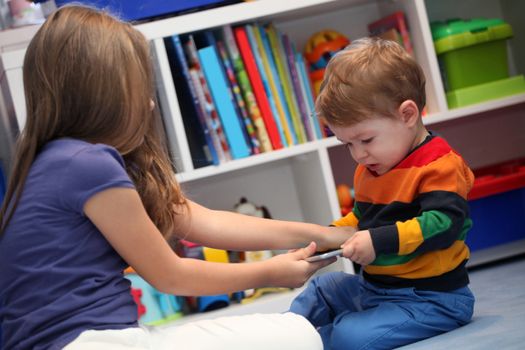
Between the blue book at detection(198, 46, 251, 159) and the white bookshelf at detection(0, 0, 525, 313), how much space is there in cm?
4

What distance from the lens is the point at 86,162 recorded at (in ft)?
3.31

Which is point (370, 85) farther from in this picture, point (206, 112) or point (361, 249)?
point (206, 112)

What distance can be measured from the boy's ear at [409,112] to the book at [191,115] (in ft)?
2.03

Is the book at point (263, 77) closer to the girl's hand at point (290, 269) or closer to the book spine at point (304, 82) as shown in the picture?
the book spine at point (304, 82)

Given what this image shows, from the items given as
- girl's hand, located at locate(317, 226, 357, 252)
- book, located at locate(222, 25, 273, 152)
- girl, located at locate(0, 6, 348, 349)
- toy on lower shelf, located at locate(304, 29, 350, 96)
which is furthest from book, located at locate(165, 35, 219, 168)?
girl, located at locate(0, 6, 348, 349)

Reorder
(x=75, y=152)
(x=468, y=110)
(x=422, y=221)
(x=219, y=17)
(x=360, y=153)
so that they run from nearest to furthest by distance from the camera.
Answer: (x=75, y=152), (x=422, y=221), (x=360, y=153), (x=219, y=17), (x=468, y=110)

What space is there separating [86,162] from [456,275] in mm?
656

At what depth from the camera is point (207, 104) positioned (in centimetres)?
180

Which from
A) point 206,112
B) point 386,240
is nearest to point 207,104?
point 206,112

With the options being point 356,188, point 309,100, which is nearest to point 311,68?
point 309,100

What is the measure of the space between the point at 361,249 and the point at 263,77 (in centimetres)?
72

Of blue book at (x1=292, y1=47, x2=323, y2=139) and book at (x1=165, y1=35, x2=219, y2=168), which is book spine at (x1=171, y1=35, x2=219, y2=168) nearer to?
book at (x1=165, y1=35, x2=219, y2=168)

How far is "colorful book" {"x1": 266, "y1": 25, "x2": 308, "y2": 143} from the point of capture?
1869 millimetres

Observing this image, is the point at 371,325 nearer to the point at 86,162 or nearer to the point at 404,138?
the point at 404,138
